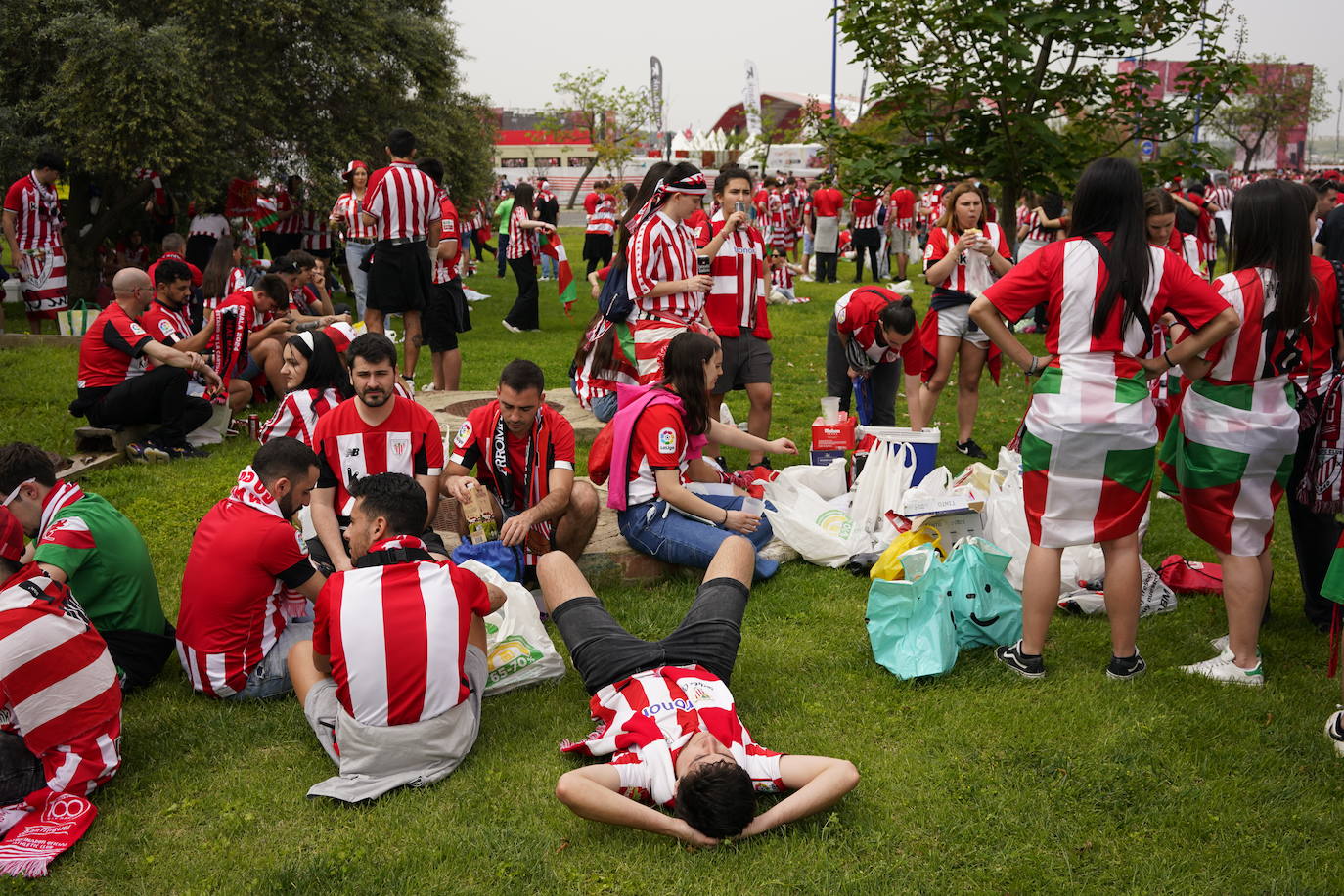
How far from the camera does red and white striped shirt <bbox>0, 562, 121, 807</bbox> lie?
328cm

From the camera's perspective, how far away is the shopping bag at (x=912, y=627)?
4227 millimetres

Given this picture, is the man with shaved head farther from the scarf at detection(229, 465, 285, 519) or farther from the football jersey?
the scarf at detection(229, 465, 285, 519)

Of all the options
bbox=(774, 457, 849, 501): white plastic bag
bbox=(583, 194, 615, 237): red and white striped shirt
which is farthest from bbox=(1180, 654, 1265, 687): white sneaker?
bbox=(583, 194, 615, 237): red and white striped shirt

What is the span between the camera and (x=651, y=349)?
6.25 metres

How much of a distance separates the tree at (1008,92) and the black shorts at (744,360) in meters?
1.98

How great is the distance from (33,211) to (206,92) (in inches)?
83.7

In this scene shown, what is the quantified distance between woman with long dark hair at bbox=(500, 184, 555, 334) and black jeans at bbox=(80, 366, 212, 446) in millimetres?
5587

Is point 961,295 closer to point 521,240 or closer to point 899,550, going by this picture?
point 899,550

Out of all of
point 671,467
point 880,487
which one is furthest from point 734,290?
point 671,467

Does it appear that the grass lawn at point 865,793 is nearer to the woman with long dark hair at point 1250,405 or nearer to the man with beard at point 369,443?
the woman with long dark hair at point 1250,405

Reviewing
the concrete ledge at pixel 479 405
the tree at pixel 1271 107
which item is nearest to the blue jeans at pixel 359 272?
the concrete ledge at pixel 479 405

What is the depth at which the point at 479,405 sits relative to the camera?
7.88 meters

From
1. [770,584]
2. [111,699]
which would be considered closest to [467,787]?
[111,699]

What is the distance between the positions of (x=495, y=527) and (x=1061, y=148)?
509 cm
